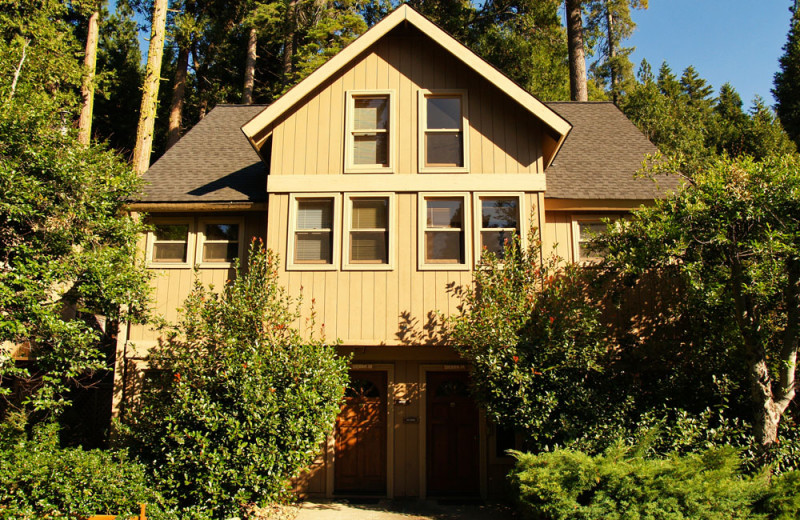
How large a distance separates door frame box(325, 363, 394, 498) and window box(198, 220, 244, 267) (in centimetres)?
339

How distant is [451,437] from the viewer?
35.5 ft

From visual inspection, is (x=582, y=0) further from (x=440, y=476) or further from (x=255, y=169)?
(x=440, y=476)

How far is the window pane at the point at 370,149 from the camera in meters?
10.8

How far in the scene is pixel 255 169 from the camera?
12281 mm

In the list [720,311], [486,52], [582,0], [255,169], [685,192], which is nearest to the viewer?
[685,192]

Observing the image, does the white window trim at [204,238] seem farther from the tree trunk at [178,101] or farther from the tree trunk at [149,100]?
the tree trunk at [178,101]

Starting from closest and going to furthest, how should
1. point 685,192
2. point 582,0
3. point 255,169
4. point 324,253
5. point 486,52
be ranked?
point 685,192
point 324,253
point 255,169
point 582,0
point 486,52

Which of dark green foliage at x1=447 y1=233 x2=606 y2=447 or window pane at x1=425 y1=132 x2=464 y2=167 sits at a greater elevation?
window pane at x1=425 y1=132 x2=464 y2=167

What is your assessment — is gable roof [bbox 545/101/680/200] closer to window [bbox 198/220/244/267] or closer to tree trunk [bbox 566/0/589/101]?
tree trunk [bbox 566/0/589/101]

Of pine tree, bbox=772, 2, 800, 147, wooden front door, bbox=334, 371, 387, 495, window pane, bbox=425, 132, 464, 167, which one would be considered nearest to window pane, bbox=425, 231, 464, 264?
window pane, bbox=425, 132, 464, 167

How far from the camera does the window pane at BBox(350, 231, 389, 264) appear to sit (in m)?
10.4

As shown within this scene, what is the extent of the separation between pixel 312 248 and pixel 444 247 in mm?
2517

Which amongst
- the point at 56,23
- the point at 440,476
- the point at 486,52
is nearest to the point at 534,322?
the point at 440,476

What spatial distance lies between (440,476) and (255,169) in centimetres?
759
